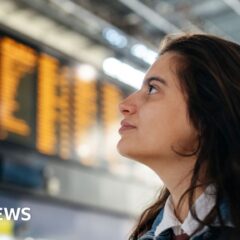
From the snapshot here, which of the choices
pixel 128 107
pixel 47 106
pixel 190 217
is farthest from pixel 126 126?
pixel 47 106

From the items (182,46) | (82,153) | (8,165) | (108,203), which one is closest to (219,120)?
(182,46)

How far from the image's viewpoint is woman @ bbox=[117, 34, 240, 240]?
81 cm

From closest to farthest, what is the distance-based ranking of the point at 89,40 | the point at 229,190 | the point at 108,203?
1. the point at 229,190
2. the point at 108,203
3. the point at 89,40

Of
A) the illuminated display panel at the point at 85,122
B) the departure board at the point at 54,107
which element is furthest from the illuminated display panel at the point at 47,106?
the illuminated display panel at the point at 85,122

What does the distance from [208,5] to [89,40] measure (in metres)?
0.62

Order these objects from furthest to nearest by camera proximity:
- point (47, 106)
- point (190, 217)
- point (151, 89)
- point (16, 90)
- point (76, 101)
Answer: point (76, 101)
point (47, 106)
point (16, 90)
point (151, 89)
point (190, 217)

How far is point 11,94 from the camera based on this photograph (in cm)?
200

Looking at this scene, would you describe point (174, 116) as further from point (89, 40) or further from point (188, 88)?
point (89, 40)

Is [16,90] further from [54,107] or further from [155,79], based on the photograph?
[155,79]

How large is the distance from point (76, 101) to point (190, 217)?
5.10 feet

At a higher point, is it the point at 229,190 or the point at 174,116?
the point at 174,116

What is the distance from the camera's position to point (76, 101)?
2.32 meters

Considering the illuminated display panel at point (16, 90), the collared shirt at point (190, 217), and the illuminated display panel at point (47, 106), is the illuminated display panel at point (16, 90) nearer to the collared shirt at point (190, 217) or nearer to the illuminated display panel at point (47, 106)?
the illuminated display panel at point (47, 106)

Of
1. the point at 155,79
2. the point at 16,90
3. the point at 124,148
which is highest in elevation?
the point at 16,90
